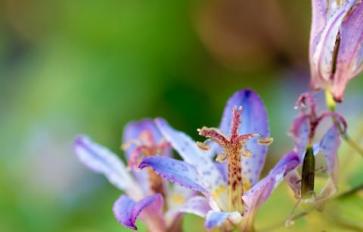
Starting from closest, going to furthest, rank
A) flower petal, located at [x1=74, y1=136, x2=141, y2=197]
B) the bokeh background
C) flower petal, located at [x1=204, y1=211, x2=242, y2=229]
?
flower petal, located at [x1=204, y1=211, x2=242, y2=229]
flower petal, located at [x1=74, y1=136, x2=141, y2=197]
the bokeh background

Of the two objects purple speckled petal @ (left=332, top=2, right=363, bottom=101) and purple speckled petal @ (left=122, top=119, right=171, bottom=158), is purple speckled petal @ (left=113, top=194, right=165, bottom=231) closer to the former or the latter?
purple speckled petal @ (left=122, top=119, right=171, bottom=158)

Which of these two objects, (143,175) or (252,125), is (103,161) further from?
(252,125)

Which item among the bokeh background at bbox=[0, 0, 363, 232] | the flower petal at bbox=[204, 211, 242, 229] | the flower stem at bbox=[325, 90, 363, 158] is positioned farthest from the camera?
the bokeh background at bbox=[0, 0, 363, 232]

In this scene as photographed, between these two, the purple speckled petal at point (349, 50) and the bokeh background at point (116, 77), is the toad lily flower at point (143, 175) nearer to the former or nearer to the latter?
the purple speckled petal at point (349, 50)

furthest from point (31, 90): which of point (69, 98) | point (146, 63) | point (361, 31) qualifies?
point (361, 31)

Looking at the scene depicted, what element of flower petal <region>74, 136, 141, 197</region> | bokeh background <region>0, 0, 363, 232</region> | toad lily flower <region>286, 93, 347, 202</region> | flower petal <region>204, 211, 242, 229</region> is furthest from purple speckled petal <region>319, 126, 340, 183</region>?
bokeh background <region>0, 0, 363, 232</region>

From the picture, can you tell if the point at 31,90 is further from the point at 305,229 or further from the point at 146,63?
A: the point at 305,229

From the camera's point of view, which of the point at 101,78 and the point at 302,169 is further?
the point at 101,78
